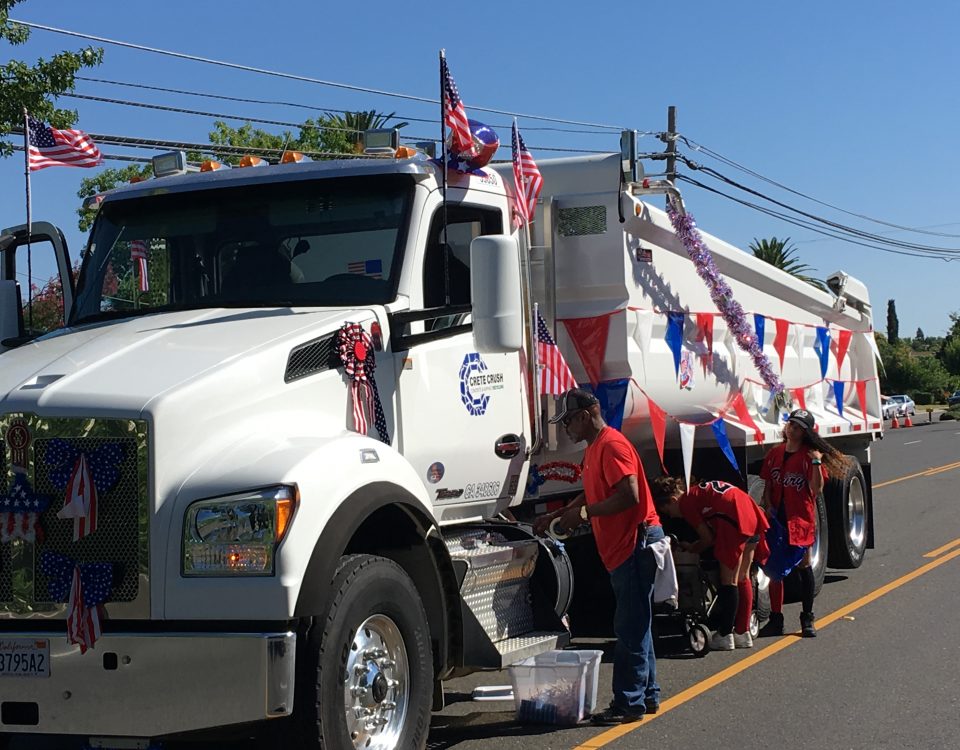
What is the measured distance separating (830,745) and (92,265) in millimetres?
4574

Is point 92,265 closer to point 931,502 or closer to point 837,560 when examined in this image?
point 837,560

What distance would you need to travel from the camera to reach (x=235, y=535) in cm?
478

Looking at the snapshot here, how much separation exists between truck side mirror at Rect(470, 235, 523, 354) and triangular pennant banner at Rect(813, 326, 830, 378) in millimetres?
7672

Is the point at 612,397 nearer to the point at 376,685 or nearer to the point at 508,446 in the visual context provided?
the point at 508,446

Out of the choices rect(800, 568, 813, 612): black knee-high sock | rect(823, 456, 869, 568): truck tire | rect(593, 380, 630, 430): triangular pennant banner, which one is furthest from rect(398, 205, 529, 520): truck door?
rect(823, 456, 869, 568): truck tire

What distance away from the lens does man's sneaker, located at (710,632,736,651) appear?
352 inches

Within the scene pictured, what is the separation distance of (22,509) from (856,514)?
962cm

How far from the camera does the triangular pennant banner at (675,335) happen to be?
9273 mm

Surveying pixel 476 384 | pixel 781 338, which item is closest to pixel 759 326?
pixel 781 338

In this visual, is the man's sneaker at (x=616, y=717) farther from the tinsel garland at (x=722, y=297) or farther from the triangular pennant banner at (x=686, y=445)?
the tinsel garland at (x=722, y=297)

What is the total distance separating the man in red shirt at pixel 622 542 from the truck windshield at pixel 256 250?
147cm

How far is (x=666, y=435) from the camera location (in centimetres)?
946

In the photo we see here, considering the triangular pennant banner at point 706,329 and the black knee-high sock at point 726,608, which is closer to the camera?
the black knee-high sock at point 726,608

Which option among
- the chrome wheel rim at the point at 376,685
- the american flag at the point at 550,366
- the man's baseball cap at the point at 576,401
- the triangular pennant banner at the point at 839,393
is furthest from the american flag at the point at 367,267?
the triangular pennant banner at the point at 839,393
